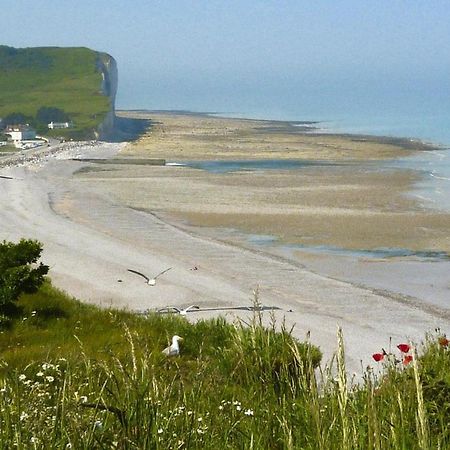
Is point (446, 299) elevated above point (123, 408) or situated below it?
below

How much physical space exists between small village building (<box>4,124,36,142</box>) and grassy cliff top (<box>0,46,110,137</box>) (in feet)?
13.6

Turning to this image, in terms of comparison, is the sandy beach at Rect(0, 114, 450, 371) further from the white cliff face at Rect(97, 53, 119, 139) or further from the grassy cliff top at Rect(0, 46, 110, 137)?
the white cliff face at Rect(97, 53, 119, 139)

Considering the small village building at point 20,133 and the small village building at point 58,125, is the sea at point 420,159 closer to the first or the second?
the small village building at point 58,125

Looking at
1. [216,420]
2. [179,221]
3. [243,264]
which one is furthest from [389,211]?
[216,420]

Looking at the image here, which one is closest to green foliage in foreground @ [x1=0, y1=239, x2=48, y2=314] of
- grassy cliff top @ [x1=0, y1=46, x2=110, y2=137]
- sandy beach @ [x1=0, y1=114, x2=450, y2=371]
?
sandy beach @ [x1=0, y1=114, x2=450, y2=371]

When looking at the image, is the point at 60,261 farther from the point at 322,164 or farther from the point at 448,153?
the point at 448,153

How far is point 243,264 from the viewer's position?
77.2 ft

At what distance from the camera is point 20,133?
283 ft

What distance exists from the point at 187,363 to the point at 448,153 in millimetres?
56588

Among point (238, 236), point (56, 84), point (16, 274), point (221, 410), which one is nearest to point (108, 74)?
point (56, 84)

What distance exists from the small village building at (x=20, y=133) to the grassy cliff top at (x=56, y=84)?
413 centimetres

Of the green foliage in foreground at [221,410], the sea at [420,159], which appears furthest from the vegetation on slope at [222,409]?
the sea at [420,159]

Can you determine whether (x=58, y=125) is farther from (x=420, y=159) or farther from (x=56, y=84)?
(x=420, y=159)

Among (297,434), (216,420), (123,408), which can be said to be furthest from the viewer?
(216,420)
